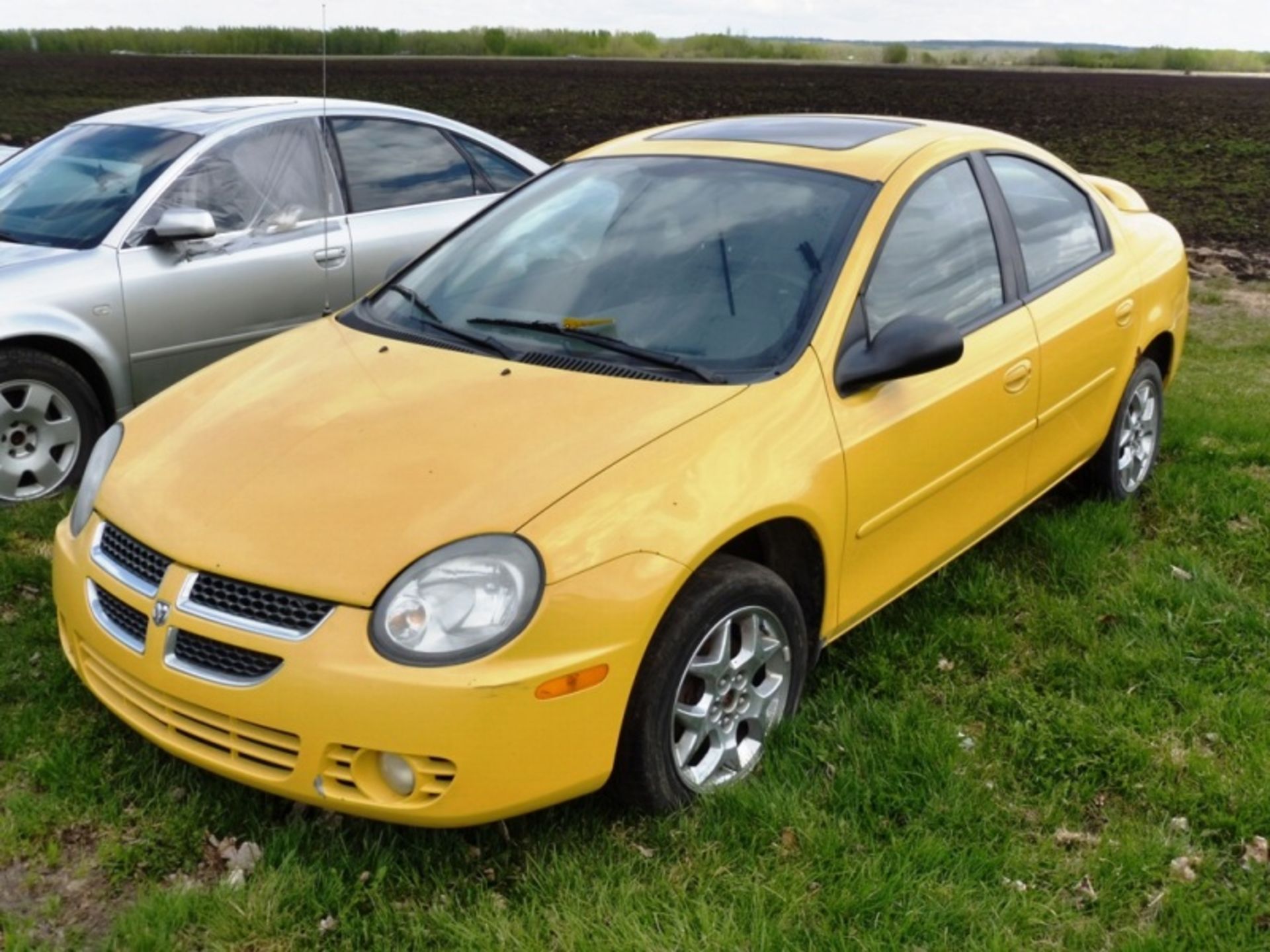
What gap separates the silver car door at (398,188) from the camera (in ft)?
20.7

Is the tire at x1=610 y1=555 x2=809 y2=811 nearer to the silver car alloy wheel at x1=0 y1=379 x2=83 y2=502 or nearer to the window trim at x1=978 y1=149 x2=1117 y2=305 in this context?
the window trim at x1=978 y1=149 x2=1117 y2=305

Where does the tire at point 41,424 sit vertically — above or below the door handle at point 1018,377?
below

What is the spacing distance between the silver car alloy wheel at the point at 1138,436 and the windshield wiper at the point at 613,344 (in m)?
2.40

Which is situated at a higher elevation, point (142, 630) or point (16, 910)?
point (142, 630)

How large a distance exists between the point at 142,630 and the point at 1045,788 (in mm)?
2303

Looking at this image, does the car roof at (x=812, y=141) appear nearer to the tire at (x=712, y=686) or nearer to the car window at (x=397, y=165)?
the tire at (x=712, y=686)

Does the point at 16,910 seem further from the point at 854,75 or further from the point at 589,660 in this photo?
the point at 854,75

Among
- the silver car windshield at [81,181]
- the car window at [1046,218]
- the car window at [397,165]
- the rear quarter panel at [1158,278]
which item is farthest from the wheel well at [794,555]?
the car window at [397,165]

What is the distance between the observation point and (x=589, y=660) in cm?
292

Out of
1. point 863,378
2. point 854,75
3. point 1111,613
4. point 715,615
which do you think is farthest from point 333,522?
point 854,75

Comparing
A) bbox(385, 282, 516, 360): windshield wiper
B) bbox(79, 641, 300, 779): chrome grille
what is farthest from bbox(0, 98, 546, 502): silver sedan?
bbox(79, 641, 300, 779): chrome grille

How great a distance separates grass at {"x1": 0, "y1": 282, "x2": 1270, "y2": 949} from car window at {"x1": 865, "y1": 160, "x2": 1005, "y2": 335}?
3.43 ft

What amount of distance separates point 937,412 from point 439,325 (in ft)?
4.87

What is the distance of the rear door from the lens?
14.9 ft
